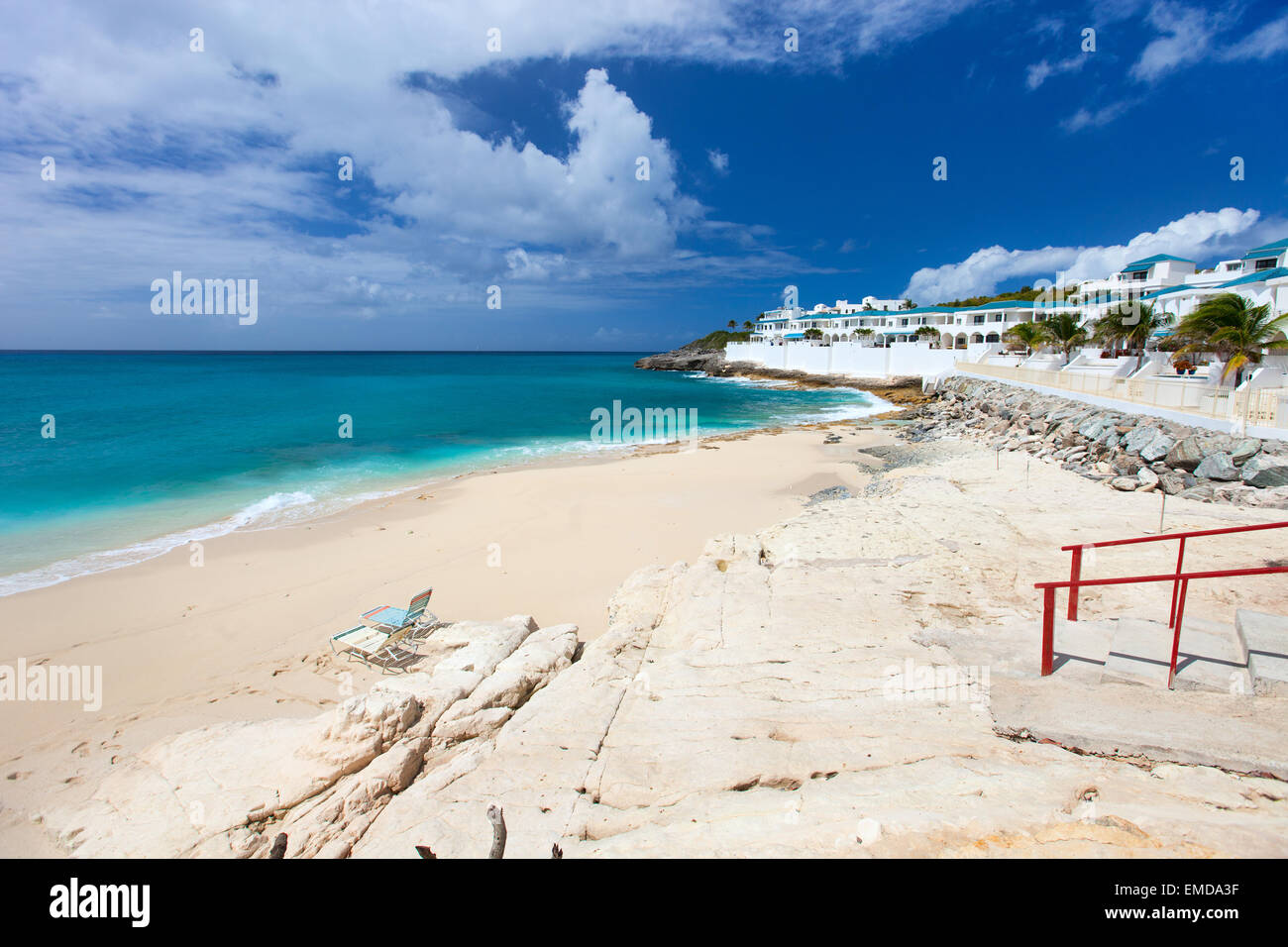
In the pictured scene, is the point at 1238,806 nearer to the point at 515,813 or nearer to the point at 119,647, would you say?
the point at 515,813

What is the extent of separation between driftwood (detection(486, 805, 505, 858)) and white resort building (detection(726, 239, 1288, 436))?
19.6 metres

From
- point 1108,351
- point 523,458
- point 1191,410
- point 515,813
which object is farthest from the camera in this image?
point 1108,351

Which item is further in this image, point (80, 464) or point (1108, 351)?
point (1108, 351)

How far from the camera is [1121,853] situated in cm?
286

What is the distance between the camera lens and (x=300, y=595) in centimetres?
1130

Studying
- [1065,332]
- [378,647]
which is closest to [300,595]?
[378,647]

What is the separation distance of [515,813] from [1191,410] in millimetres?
22184

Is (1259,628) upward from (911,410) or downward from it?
downward

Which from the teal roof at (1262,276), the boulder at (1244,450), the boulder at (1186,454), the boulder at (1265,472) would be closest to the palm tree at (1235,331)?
the boulder at (1186,454)

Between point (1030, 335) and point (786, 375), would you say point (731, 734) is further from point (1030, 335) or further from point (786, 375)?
point (786, 375)

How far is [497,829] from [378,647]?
5292 millimetres

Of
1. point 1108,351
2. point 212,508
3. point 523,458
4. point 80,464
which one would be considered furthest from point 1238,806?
point 1108,351

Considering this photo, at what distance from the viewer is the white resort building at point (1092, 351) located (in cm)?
1706
